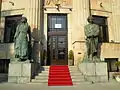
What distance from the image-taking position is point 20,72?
1090 centimetres

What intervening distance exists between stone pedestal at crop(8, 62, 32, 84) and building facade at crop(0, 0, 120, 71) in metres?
3.16

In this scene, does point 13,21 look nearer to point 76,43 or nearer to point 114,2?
point 76,43

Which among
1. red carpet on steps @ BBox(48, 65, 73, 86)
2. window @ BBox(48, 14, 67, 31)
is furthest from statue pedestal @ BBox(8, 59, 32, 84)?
window @ BBox(48, 14, 67, 31)

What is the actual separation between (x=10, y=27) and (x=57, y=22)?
3.76 metres

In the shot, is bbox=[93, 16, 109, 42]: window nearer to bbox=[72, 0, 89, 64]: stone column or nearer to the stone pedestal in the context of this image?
bbox=[72, 0, 89, 64]: stone column

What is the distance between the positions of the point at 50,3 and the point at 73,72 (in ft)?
Result: 20.2

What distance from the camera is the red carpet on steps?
34.1ft

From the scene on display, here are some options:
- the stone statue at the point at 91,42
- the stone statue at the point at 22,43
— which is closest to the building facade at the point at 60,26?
the stone statue at the point at 91,42

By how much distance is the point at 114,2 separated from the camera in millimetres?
16750

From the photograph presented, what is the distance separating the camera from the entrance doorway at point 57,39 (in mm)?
15211

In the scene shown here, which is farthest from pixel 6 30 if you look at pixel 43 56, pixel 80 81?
pixel 80 81

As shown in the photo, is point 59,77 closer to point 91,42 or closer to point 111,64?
point 91,42

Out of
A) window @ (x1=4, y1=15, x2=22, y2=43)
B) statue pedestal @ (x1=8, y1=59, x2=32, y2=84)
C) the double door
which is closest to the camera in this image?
statue pedestal @ (x1=8, y1=59, x2=32, y2=84)

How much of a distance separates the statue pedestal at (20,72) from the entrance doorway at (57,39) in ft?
14.2
